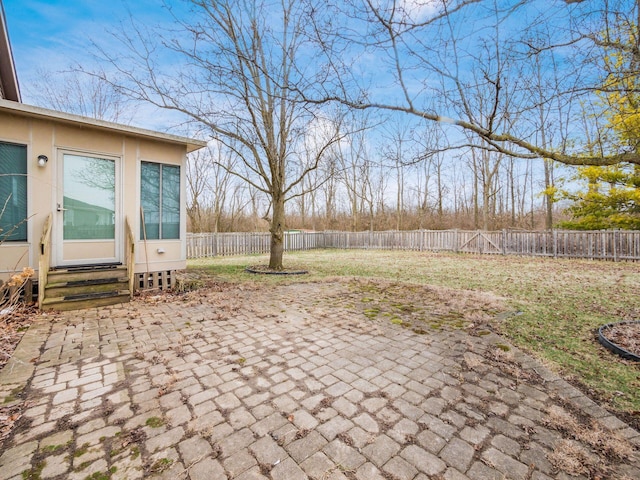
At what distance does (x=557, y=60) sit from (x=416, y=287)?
4432mm

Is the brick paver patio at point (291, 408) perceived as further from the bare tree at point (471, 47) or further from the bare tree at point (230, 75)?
the bare tree at point (230, 75)

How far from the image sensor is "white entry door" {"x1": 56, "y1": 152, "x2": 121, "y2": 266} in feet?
17.2

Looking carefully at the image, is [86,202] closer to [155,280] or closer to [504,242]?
Answer: [155,280]

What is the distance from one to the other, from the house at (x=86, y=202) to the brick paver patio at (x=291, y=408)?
1692 millimetres

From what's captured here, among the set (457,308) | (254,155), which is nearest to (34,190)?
(254,155)

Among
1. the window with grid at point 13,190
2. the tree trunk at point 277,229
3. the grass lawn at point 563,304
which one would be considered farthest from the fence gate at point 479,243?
the window with grid at point 13,190

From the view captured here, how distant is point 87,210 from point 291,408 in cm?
571

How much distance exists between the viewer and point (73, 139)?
17.4 ft

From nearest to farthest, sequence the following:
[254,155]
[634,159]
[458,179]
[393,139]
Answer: [634,159], [393,139], [254,155], [458,179]

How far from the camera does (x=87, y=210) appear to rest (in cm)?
552

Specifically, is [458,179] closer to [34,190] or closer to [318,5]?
[318,5]

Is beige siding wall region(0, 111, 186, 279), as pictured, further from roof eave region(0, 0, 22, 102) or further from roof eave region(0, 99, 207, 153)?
roof eave region(0, 0, 22, 102)

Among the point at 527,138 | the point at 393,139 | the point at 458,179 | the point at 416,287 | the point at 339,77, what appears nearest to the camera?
the point at 527,138

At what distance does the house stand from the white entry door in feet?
0.05
